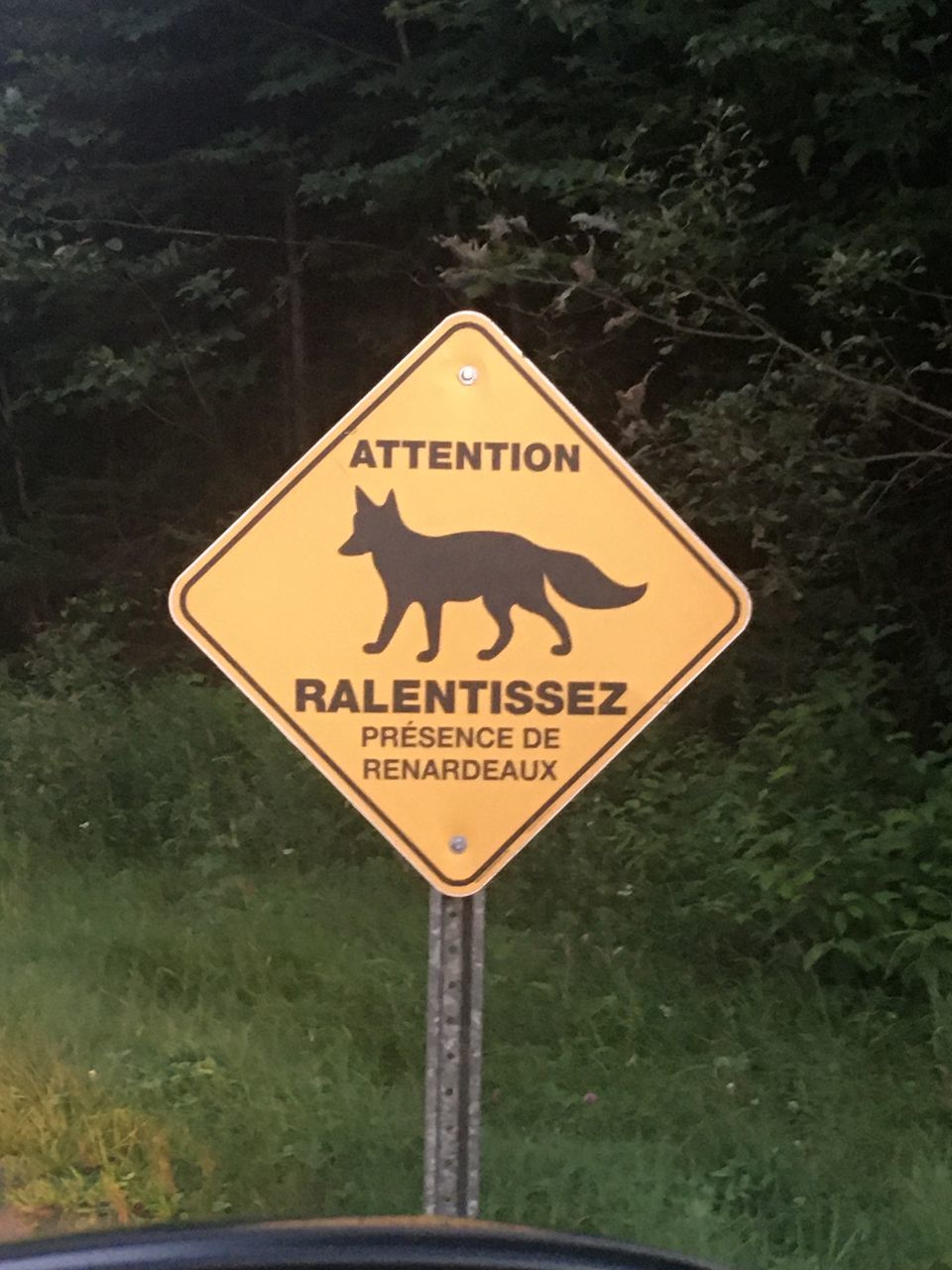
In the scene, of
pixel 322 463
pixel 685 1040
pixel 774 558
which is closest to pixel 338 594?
pixel 322 463

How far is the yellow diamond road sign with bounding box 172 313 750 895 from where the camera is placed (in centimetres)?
263

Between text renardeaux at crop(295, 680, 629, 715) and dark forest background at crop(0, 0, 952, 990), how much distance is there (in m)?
2.49

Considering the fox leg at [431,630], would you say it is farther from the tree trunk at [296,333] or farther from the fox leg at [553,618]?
the tree trunk at [296,333]

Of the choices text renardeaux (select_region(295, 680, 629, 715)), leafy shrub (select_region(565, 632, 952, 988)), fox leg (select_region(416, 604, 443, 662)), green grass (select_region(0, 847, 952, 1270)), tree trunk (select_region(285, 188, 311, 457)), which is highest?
tree trunk (select_region(285, 188, 311, 457))

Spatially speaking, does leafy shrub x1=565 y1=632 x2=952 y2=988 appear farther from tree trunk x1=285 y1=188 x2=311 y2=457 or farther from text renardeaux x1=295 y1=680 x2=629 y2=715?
tree trunk x1=285 y1=188 x2=311 y2=457

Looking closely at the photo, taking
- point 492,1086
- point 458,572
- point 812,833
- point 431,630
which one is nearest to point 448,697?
point 431,630

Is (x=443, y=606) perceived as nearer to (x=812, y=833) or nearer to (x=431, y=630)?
(x=431, y=630)

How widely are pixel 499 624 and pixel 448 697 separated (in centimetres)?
17

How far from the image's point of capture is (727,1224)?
3525mm

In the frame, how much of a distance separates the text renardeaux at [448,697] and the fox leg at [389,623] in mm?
68

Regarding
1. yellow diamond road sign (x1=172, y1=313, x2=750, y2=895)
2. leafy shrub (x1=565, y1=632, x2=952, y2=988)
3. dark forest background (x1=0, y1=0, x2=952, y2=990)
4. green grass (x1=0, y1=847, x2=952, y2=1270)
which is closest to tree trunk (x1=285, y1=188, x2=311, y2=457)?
dark forest background (x1=0, y1=0, x2=952, y2=990)

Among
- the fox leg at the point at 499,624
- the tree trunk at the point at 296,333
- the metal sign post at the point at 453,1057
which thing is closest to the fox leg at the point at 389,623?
the fox leg at the point at 499,624

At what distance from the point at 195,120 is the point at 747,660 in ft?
25.4

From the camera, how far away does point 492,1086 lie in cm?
438
